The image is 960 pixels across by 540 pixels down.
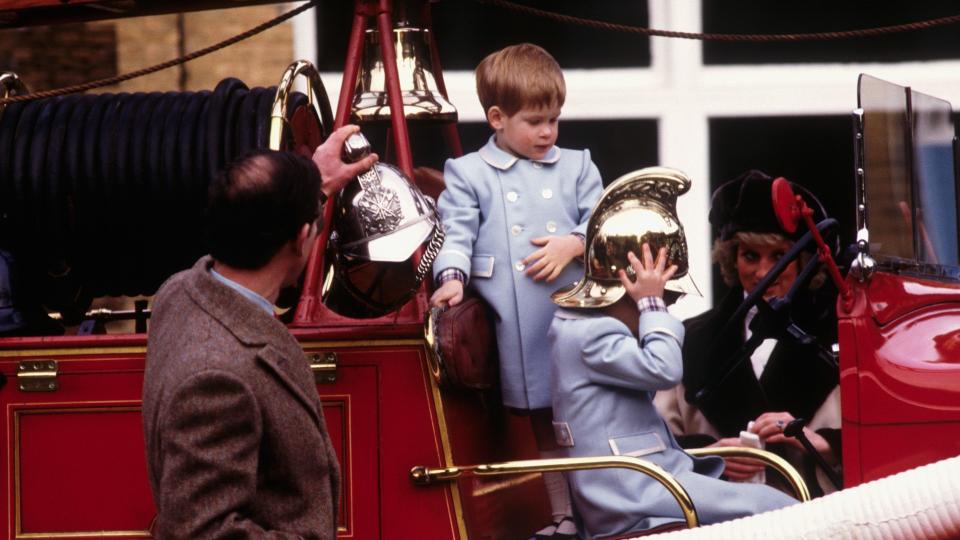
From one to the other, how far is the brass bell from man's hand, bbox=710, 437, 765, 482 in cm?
126

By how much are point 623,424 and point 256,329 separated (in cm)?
150

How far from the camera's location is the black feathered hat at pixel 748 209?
187 inches

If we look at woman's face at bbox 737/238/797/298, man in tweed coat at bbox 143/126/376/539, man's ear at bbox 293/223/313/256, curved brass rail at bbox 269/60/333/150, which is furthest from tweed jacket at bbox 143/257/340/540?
woman's face at bbox 737/238/797/298

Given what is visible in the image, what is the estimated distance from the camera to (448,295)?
3.90 m

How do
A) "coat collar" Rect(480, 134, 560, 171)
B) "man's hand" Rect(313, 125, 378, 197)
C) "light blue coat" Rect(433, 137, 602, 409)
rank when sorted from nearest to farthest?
"man's hand" Rect(313, 125, 378, 197) < "light blue coat" Rect(433, 137, 602, 409) < "coat collar" Rect(480, 134, 560, 171)

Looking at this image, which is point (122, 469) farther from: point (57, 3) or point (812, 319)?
point (812, 319)

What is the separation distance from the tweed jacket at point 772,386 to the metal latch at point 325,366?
3.44ft

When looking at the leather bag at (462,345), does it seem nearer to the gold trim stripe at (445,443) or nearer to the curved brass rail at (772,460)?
the gold trim stripe at (445,443)

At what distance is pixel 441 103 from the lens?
14.7ft

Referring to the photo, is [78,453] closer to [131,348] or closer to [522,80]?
[131,348]

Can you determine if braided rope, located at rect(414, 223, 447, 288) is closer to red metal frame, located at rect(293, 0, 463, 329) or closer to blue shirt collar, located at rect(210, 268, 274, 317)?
red metal frame, located at rect(293, 0, 463, 329)

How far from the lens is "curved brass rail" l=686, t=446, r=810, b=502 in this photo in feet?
12.3

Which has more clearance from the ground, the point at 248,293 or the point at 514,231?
the point at 248,293

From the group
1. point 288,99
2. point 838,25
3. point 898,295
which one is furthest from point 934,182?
point 838,25
